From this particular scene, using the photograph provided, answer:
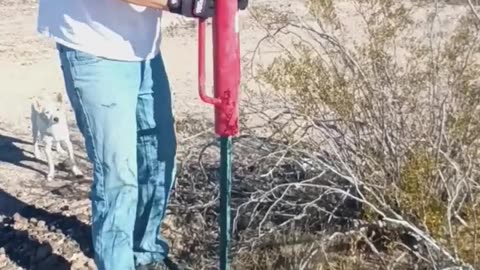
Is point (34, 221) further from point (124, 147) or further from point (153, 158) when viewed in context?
point (124, 147)

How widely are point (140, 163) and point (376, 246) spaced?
3.10ft

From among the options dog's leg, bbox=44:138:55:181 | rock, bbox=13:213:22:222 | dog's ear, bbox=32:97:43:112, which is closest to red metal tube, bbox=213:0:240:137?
rock, bbox=13:213:22:222

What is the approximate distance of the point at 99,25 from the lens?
3551 millimetres

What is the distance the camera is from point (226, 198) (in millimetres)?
3520

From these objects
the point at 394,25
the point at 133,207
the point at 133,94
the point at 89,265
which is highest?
the point at 394,25

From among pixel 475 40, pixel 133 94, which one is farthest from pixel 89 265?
pixel 475 40

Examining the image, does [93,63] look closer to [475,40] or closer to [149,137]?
[149,137]

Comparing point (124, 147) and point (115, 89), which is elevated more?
point (115, 89)

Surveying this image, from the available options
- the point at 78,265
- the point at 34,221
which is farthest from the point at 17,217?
the point at 78,265

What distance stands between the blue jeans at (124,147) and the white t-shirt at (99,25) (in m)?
0.04

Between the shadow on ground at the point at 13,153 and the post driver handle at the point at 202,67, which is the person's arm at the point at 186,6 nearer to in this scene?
the post driver handle at the point at 202,67

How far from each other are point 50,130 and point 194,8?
2.73 metres

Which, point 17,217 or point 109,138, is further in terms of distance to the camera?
point 17,217

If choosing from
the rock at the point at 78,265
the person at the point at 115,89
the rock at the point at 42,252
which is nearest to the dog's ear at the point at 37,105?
the rock at the point at 42,252
